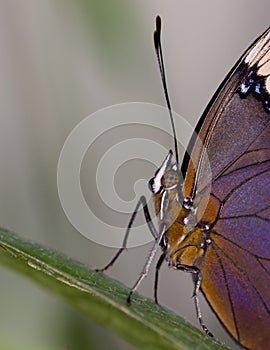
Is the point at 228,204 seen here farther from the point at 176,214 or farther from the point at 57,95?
the point at 57,95

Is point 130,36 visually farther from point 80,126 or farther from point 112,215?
point 112,215

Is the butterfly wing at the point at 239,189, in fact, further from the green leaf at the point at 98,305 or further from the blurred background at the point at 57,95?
the green leaf at the point at 98,305

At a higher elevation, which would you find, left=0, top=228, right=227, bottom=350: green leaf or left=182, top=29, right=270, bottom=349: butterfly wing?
left=182, top=29, right=270, bottom=349: butterfly wing

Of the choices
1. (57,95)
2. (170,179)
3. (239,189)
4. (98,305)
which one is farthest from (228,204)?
(98,305)

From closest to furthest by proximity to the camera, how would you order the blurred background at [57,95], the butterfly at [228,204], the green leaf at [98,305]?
the green leaf at [98,305]
the blurred background at [57,95]
the butterfly at [228,204]

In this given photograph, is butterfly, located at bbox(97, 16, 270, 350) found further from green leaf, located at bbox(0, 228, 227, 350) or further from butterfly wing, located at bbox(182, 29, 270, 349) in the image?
green leaf, located at bbox(0, 228, 227, 350)

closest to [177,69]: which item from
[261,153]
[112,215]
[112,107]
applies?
[112,215]

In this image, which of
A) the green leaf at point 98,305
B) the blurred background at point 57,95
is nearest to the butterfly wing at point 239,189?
the blurred background at point 57,95

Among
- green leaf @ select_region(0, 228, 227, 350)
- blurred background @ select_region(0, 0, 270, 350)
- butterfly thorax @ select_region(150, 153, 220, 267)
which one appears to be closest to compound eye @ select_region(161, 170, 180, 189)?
butterfly thorax @ select_region(150, 153, 220, 267)

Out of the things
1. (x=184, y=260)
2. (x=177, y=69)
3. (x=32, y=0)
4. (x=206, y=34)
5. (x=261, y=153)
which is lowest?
(x=184, y=260)
